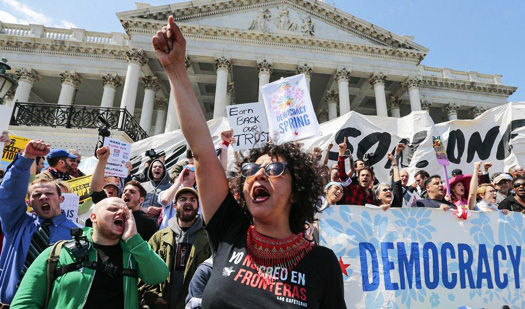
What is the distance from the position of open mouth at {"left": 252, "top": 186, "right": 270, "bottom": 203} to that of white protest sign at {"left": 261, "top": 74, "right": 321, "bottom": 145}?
14.8ft

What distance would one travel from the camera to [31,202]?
3.12 m

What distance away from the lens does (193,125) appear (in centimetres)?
158

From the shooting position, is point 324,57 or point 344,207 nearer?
point 344,207

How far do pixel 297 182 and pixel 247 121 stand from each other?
558 cm

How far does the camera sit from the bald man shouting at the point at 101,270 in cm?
235

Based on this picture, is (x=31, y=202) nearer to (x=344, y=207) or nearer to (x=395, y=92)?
(x=344, y=207)

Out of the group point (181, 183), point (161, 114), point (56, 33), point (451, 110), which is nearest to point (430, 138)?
point (181, 183)

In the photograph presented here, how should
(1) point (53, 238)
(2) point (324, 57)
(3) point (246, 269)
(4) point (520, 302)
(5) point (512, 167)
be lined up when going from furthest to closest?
(2) point (324, 57) → (5) point (512, 167) → (4) point (520, 302) → (1) point (53, 238) → (3) point (246, 269)

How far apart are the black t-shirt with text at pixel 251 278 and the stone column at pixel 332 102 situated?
84.9 ft

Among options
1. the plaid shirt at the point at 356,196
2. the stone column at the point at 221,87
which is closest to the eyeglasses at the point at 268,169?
the plaid shirt at the point at 356,196

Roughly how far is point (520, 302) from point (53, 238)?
5172 mm

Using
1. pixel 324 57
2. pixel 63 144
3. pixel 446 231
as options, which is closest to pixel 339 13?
pixel 324 57

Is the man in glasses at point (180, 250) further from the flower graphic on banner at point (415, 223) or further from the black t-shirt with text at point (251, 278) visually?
the flower graphic on banner at point (415, 223)

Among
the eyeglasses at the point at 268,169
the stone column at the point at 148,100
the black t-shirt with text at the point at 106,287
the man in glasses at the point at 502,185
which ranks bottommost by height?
the black t-shirt with text at the point at 106,287
